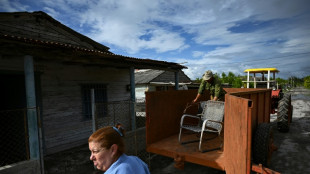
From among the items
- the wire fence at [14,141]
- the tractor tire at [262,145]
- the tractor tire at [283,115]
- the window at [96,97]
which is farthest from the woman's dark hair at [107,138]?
the tractor tire at [283,115]

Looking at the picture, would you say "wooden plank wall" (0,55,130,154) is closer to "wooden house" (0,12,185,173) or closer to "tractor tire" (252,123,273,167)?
"wooden house" (0,12,185,173)

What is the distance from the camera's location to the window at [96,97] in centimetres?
706

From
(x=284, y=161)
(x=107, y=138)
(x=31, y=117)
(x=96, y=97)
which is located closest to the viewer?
(x=107, y=138)

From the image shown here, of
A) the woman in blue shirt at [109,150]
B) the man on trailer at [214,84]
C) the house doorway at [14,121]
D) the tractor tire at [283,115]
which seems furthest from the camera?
the tractor tire at [283,115]

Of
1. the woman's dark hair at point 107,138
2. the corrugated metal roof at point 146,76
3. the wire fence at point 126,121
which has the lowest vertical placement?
the wire fence at point 126,121

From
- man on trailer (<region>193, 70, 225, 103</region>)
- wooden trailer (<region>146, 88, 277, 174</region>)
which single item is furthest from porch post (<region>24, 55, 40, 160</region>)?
man on trailer (<region>193, 70, 225, 103</region>)

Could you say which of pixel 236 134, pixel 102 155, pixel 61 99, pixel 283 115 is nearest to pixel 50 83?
pixel 61 99

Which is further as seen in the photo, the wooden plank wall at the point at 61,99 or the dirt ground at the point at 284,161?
the wooden plank wall at the point at 61,99

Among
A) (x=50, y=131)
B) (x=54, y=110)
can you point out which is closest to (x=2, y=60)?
(x=54, y=110)

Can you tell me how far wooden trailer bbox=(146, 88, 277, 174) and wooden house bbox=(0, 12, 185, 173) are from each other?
4.22 feet

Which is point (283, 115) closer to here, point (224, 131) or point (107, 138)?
point (224, 131)

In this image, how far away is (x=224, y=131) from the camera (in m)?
2.66

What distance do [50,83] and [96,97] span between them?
196 cm

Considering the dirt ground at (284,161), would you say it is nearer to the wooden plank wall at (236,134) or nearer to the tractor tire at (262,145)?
the tractor tire at (262,145)
